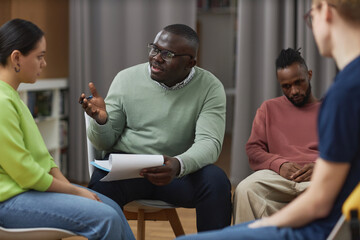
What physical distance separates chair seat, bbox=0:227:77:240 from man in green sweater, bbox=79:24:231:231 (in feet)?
1.60

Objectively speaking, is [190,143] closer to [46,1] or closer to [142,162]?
[142,162]

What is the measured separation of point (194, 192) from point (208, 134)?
0.83 feet

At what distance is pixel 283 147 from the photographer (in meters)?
2.19

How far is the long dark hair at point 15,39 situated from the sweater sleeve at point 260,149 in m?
1.03

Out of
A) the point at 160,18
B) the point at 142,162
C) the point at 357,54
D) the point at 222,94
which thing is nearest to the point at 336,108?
the point at 357,54

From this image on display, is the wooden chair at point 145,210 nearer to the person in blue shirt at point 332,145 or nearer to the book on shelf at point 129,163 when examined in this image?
the book on shelf at point 129,163

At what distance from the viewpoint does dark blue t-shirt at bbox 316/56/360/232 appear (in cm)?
105

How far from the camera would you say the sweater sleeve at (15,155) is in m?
1.55

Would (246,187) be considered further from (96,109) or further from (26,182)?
(26,182)

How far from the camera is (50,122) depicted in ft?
13.6

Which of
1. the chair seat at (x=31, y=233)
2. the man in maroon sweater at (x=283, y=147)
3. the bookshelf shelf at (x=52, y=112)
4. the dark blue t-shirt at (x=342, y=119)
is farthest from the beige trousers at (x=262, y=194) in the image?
the bookshelf shelf at (x=52, y=112)

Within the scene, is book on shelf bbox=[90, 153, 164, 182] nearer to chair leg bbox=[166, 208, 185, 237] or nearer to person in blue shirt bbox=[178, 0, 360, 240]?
chair leg bbox=[166, 208, 185, 237]

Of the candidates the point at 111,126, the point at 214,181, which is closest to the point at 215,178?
the point at 214,181

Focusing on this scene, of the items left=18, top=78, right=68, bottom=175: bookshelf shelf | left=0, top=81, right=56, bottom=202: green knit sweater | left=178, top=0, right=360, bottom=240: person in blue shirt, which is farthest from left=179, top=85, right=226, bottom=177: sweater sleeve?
left=18, top=78, right=68, bottom=175: bookshelf shelf
